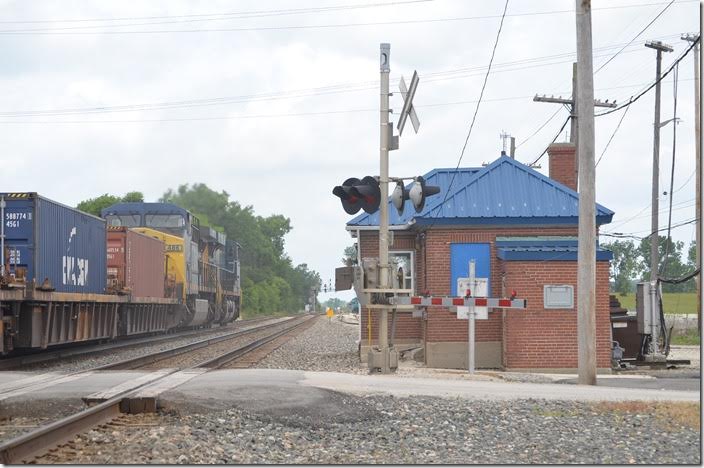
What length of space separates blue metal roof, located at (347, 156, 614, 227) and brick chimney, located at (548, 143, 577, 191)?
234 centimetres

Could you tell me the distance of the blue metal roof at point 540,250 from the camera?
18562 millimetres

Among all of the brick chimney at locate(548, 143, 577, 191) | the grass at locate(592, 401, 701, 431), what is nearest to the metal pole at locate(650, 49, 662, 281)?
the brick chimney at locate(548, 143, 577, 191)

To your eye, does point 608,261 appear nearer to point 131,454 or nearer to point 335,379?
point 335,379

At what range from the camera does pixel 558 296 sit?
60.8 ft

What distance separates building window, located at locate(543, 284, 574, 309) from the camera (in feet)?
60.6

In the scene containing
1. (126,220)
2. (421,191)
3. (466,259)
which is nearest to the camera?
(421,191)

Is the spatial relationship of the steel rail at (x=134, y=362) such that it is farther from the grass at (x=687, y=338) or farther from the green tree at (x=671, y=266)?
the green tree at (x=671, y=266)

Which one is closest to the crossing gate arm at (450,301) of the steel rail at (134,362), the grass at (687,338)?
the steel rail at (134,362)

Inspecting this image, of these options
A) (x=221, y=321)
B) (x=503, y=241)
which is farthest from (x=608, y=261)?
(x=221, y=321)

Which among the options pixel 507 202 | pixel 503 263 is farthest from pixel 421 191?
pixel 507 202

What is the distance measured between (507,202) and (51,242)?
9.90m

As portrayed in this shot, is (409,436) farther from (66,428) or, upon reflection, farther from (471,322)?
(471,322)

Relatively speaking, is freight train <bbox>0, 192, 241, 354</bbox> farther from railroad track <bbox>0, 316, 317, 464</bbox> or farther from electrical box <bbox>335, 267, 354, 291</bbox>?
railroad track <bbox>0, 316, 317, 464</bbox>

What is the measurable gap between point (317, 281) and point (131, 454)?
166019mm
